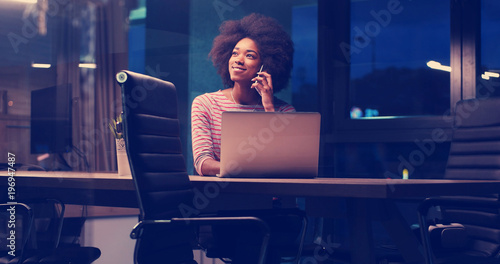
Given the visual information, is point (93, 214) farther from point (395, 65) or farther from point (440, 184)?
point (440, 184)

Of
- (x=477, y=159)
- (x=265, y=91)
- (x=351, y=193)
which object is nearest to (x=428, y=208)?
(x=351, y=193)

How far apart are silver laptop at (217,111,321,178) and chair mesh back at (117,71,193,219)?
0.63 ft

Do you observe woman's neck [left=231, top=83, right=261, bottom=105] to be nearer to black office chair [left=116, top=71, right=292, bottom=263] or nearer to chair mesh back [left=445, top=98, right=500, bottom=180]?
black office chair [left=116, top=71, right=292, bottom=263]

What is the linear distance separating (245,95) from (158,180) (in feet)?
4.04

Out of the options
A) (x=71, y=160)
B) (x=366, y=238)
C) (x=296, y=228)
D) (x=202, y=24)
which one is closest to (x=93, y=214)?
(x=71, y=160)

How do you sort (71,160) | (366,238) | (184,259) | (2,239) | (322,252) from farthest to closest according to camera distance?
(71,160) → (2,239) → (322,252) → (184,259) → (366,238)

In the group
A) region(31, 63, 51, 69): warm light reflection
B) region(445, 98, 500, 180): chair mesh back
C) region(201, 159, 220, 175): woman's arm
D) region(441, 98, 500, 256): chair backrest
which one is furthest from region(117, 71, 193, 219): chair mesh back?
region(31, 63, 51, 69): warm light reflection

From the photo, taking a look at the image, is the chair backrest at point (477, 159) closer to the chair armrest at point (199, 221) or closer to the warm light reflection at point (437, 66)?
the warm light reflection at point (437, 66)

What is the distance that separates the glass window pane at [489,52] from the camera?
3430mm

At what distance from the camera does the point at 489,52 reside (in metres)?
3.48

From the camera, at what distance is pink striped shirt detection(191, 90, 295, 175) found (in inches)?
98.6

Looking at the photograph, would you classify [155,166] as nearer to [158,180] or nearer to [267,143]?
[158,180]

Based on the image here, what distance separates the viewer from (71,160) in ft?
15.2

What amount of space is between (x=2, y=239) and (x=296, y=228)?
1.62 meters
